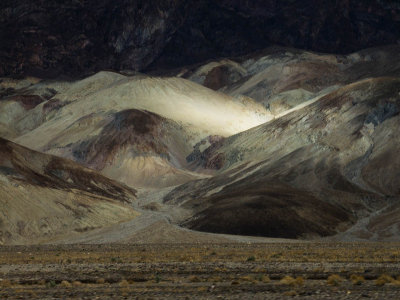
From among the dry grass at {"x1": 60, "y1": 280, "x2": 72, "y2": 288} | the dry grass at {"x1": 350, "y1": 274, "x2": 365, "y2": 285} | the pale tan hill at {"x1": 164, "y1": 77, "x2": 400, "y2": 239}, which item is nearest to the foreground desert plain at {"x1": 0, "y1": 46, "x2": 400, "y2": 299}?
the dry grass at {"x1": 350, "y1": 274, "x2": 365, "y2": 285}

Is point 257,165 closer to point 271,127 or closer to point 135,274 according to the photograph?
point 271,127

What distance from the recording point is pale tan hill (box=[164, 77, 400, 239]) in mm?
119312

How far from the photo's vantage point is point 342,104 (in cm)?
17662

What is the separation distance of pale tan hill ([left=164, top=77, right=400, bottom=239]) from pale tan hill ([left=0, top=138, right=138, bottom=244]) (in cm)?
1316

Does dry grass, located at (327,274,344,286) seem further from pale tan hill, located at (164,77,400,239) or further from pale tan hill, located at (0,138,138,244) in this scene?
pale tan hill, located at (164,77,400,239)

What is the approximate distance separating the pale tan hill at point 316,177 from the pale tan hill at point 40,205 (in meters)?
13.2

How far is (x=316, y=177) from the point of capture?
145 metres

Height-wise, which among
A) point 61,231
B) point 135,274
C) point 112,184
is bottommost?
point 135,274

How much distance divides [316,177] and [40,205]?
48.1 m

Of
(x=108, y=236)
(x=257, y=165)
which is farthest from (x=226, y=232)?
(x=257, y=165)

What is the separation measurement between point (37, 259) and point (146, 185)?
131 meters

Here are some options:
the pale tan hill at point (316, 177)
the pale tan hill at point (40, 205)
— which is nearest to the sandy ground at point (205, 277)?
the pale tan hill at point (40, 205)

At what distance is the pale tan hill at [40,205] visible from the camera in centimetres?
11039

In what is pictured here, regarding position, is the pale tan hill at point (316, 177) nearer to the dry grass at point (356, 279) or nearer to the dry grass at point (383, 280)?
the dry grass at point (356, 279)
